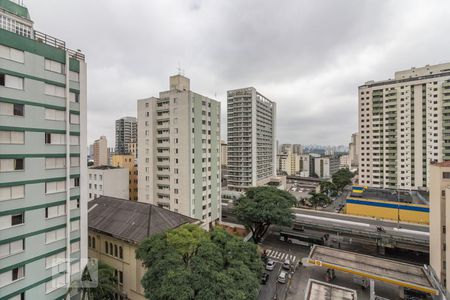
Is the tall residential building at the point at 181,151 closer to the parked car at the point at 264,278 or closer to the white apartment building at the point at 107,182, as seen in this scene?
the white apartment building at the point at 107,182

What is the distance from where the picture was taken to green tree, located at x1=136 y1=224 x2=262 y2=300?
15.5 m

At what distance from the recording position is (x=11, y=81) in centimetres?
1559

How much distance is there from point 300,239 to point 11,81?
1766 inches

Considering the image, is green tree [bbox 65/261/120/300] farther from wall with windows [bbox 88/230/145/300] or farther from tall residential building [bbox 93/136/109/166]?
tall residential building [bbox 93/136/109/166]

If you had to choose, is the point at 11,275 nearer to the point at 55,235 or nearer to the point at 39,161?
the point at 55,235

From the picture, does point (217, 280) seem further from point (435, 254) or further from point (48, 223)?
point (435, 254)

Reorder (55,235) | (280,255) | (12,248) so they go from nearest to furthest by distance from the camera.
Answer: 1. (12,248)
2. (55,235)
3. (280,255)

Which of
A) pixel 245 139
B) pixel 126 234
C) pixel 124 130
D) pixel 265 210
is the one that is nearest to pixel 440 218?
pixel 265 210

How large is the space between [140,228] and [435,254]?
36.0m

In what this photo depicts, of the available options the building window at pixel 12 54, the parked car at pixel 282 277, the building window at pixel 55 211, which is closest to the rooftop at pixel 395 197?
the parked car at pixel 282 277

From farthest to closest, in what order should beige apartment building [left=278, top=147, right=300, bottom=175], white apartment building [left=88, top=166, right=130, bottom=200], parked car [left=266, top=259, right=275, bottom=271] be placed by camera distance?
beige apartment building [left=278, top=147, right=300, bottom=175] → white apartment building [left=88, top=166, right=130, bottom=200] → parked car [left=266, top=259, right=275, bottom=271]

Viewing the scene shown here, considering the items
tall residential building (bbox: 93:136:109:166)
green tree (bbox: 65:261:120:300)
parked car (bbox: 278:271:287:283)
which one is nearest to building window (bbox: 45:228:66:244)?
green tree (bbox: 65:261:120:300)

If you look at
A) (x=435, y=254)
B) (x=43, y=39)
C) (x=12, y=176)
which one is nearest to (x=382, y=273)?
(x=435, y=254)

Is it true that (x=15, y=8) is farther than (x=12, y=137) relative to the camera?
Result: Yes
